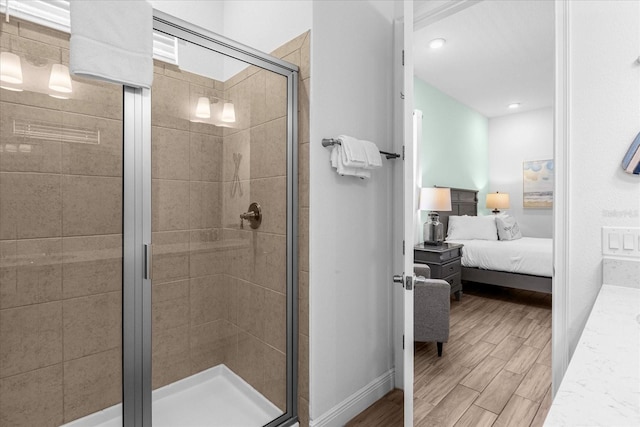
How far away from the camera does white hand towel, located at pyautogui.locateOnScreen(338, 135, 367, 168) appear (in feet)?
5.37

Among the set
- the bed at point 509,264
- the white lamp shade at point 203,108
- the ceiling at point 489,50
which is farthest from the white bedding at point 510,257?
the white lamp shade at point 203,108

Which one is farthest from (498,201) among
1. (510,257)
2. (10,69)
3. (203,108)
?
(10,69)

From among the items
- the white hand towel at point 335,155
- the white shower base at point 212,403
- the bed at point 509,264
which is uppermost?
the white hand towel at point 335,155

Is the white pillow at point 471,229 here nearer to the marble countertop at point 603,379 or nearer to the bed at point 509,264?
the bed at point 509,264

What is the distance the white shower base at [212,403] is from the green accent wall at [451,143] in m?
3.22

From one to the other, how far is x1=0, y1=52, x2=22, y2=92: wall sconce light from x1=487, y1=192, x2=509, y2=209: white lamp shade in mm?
6148

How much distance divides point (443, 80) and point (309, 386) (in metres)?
4.14

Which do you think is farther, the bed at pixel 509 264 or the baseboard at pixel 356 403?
the bed at pixel 509 264

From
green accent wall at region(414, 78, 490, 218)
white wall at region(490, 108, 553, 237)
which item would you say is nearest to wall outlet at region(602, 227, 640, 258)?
green accent wall at region(414, 78, 490, 218)

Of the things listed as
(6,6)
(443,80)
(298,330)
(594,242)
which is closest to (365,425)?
(298,330)

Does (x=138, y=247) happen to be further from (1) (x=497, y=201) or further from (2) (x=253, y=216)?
(1) (x=497, y=201)

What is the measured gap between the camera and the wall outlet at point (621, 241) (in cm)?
119

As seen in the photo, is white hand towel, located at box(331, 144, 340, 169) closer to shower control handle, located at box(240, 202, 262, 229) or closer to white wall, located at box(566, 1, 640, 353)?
shower control handle, located at box(240, 202, 262, 229)

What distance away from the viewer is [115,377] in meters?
1.27
